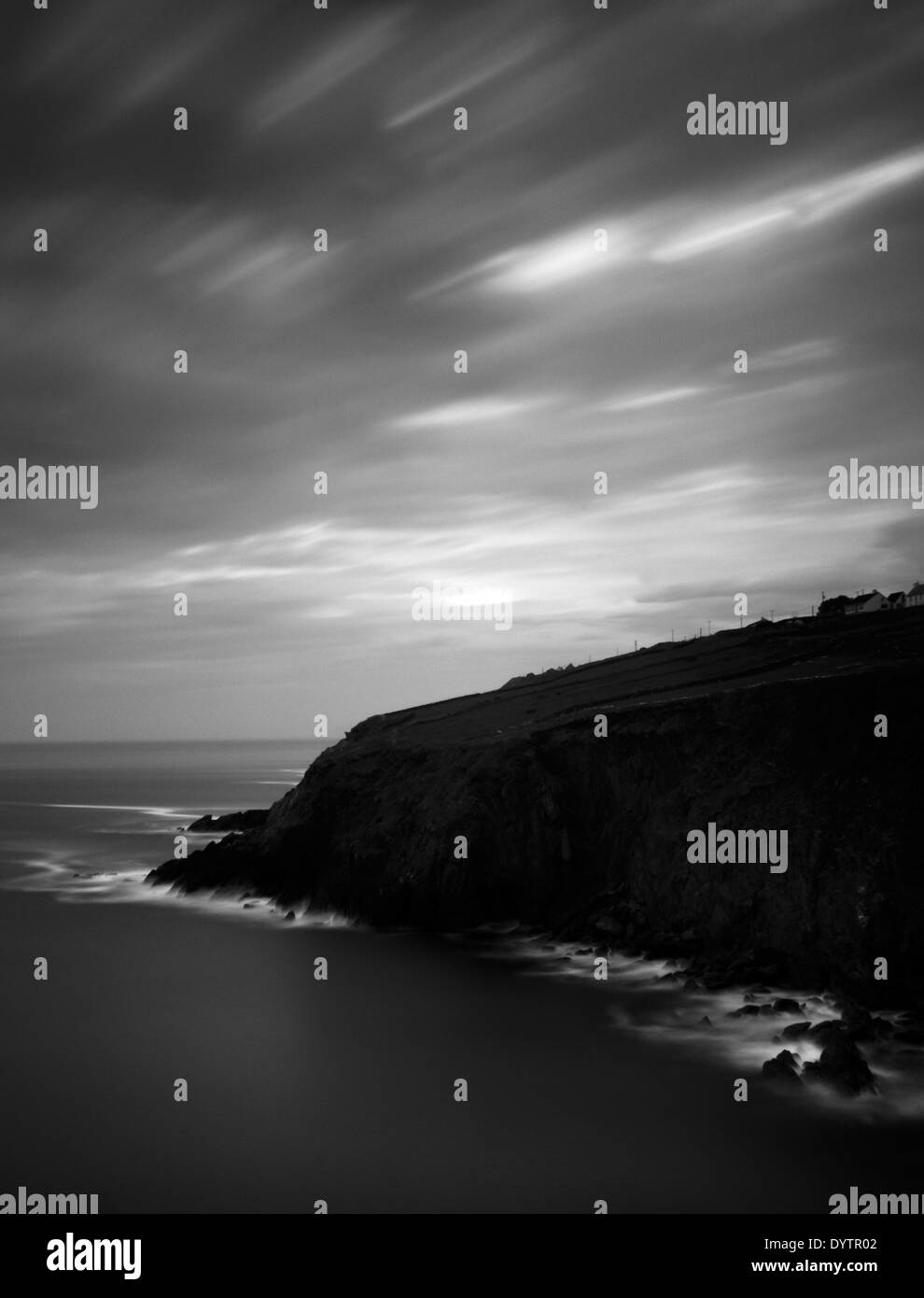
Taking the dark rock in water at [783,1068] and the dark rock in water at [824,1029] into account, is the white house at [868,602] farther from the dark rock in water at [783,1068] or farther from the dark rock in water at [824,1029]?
the dark rock in water at [783,1068]

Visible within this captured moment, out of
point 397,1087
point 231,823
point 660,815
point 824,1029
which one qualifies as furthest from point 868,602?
point 397,1087

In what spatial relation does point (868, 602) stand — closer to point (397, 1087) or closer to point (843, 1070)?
point (843, 1070)

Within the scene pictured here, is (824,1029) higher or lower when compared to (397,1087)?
higher

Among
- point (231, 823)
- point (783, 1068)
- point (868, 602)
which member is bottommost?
point (783, 1068)

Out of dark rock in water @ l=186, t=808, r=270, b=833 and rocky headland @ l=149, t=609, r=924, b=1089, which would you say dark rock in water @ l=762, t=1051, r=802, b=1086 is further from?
dark rock in water @ l=186, t=808, r=270, b=833

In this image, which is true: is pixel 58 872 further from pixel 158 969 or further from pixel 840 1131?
pixel 840 1131

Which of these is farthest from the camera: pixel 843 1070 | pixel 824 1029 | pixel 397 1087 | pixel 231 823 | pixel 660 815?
pixel 231 823
